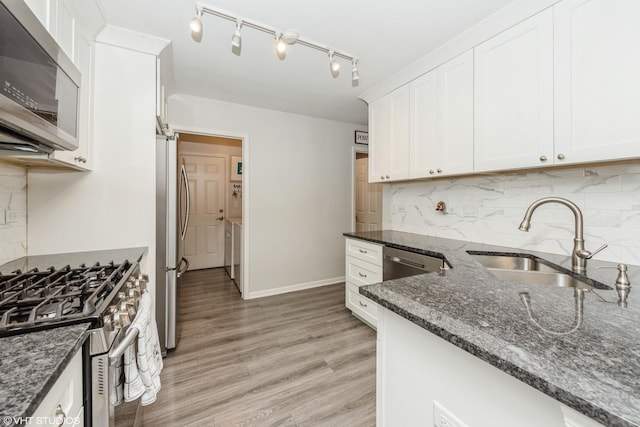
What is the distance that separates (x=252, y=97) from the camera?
2982 millimetres

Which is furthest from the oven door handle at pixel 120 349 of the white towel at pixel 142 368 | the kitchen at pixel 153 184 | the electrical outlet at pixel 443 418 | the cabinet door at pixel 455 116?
the cabinet door at pixel 455 116

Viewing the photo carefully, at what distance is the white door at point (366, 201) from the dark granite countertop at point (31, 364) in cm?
380

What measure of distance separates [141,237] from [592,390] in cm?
234

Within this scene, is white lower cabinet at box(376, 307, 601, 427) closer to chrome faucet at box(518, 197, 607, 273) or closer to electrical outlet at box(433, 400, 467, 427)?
electrical outlet at box(433, 400, 467, 427)

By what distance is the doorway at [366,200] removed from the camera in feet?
13.7

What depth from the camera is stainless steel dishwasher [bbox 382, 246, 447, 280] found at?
182cm

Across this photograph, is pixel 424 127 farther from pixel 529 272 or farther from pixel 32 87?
pixel 32 87

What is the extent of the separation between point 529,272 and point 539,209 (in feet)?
1.79

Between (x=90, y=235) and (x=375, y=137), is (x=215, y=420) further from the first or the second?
(x=375, y=137)

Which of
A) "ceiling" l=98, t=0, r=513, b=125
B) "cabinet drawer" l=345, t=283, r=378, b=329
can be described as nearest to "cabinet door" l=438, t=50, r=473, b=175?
"ceiling" l=98, t=0, r=513, b=125

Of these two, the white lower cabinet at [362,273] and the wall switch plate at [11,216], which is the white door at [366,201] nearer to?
the white lower cabinet at [362,273]

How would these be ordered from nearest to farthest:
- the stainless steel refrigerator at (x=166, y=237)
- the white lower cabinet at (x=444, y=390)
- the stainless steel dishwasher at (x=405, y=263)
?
the white lower cabinet at (x=444, y=390) < the stainless steel dishwasher at (x=405, y=263) < the stainless steel refrigerator at (x=166, y=237)

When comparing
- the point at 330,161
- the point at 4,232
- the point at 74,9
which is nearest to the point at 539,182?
the point at 330,161

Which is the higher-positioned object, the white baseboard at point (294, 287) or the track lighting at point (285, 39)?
the track lighting at point (285, 39)
